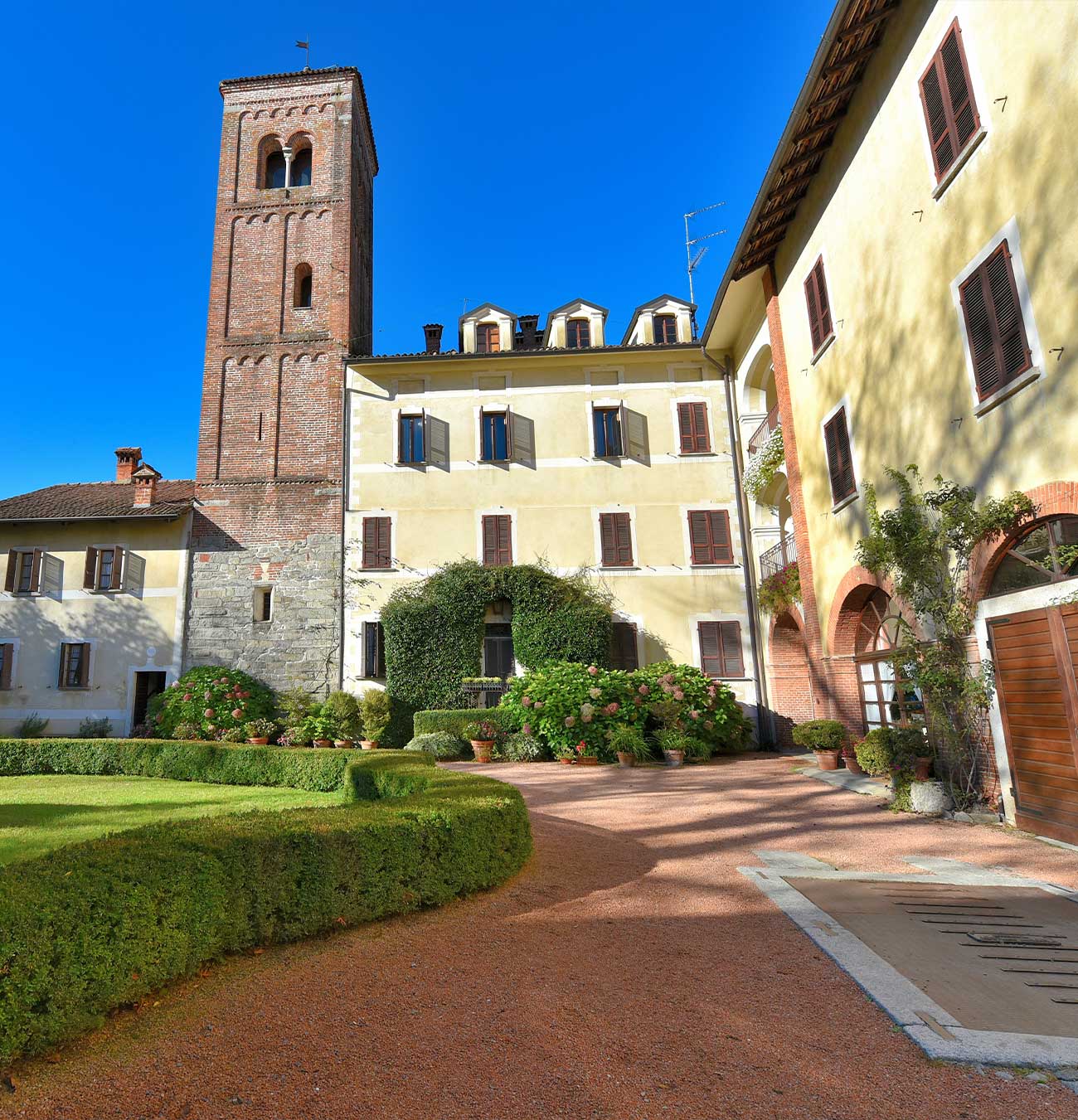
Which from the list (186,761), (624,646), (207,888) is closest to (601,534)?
(624,646)

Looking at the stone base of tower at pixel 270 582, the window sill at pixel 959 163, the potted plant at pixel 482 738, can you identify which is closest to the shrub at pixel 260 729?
the stone base of tower at pixel 270 582

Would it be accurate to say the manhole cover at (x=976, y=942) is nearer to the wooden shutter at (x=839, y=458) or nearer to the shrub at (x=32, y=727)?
the wooden shutter at (x=839, y=458)

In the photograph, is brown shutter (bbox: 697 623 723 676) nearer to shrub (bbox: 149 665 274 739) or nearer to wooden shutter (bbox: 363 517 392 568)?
wooden shutter (bbox: 363 517 392 568)

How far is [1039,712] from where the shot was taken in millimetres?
7215

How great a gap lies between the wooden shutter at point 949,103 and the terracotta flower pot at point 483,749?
38.5 ft

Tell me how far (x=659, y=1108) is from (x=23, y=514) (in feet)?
74.1

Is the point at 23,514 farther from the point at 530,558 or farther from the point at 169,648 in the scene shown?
the point at 530,558

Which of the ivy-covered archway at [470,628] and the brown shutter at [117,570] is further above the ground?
the brown shutter at [117,570]

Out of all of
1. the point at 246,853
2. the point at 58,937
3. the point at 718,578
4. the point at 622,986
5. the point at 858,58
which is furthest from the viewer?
the point at 718,578

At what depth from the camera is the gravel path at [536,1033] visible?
104 inches

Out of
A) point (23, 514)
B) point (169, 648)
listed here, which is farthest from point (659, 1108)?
point (23, 514)

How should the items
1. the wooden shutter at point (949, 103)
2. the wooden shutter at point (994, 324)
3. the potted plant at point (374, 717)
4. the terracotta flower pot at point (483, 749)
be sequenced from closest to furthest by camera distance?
1. the wooden shutter at point (994, 324)
2. the wooden shutter at point (949, 103)
3. the terracotta flower pot at point (483, 749)
4. the potted plant at point (374, 717)

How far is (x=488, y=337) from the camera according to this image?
67.2ft

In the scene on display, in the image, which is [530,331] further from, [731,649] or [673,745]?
[673,745]
